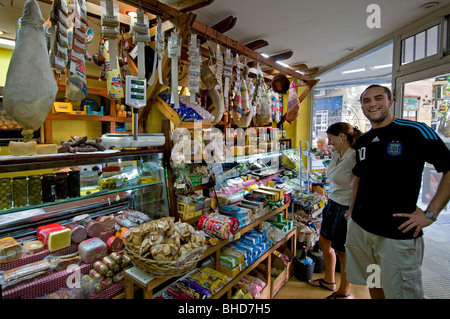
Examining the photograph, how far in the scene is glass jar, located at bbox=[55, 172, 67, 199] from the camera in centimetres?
138

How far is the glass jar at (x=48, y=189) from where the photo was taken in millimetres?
1332

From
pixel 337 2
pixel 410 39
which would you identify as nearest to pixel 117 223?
pixel 337 2

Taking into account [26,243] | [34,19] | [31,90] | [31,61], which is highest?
[34,19]

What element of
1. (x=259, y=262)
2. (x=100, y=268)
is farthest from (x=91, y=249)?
(x=259, y=262)

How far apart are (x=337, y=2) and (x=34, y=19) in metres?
2.18

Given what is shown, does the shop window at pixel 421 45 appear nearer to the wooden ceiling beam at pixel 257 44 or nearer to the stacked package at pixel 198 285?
the wooden ceiling beam at pixel 257 44

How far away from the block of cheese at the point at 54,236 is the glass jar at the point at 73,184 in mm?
242

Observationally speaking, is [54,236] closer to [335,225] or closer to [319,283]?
[335,225]

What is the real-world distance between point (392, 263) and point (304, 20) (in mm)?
2231

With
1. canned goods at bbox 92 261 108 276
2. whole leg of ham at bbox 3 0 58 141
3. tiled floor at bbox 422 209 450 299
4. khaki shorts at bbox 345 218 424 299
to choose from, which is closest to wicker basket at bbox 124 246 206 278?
canned goods at bbox 92 261 108 276

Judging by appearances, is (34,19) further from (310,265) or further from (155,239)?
(310,265)

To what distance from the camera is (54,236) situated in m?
1.42
